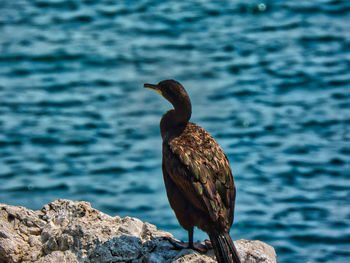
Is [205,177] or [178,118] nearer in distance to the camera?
[205,177]

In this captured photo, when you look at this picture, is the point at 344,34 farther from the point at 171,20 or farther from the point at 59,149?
the point at 59,149

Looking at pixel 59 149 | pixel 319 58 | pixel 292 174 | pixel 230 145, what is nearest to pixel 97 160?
pixel 59 149

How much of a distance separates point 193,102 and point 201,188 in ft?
26.7

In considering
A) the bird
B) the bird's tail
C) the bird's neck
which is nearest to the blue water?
the bird's neck

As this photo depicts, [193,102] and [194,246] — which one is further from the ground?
[194,246]

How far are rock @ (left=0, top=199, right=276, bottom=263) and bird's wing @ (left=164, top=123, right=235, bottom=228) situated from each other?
1.12 ft

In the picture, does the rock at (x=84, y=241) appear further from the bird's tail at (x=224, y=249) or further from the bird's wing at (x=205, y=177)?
the bird's wing at (x=205, y=177)

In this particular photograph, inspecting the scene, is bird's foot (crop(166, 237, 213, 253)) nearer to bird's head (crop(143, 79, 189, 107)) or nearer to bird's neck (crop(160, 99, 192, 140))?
bird's neck (crop(160, 99, 192, 140))

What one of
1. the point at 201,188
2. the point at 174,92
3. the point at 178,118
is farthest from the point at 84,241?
the point at 174,92

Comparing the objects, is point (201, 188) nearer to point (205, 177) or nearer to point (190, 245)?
point (205, 177)

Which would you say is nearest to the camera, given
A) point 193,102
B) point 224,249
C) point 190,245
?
point 224,249

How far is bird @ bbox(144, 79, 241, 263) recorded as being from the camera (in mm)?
4906

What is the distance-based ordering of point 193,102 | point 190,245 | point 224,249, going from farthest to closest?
1. point 193,102
2. point 190,245
3. point 224,249

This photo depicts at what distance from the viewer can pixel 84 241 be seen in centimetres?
484
